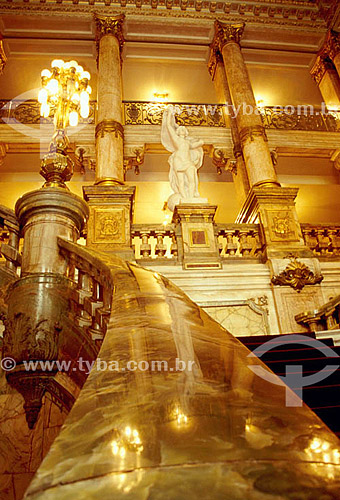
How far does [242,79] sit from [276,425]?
34.0 ft

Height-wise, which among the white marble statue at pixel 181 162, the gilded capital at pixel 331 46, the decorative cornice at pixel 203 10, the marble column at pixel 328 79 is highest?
the decorative cornice at pixel 203 10

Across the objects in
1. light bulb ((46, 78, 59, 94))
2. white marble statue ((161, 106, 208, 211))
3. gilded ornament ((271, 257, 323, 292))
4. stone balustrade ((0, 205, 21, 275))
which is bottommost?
stone balustrade ((0, 205, 21, 275))

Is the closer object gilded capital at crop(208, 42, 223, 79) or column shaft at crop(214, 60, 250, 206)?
column shaft at crop(214, 60, 250, 206)

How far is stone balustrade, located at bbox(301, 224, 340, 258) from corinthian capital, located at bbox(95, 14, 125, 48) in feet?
23.7

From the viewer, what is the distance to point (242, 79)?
10078 mm

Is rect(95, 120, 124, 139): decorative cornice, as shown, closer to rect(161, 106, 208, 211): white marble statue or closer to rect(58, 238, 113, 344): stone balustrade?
rect(161, 106, 208, 211): white marble statue

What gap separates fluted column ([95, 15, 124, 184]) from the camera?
8.17m

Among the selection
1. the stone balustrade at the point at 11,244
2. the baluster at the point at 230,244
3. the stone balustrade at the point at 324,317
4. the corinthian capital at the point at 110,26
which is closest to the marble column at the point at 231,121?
the baluster at the point at 230,244

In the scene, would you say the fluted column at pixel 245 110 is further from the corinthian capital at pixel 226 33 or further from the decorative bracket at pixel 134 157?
the decorative bracket at pixel 134 157

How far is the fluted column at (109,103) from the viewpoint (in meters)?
8.17

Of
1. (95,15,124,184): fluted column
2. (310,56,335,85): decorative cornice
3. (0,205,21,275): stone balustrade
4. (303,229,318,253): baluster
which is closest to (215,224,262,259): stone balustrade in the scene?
(303,229,318,253): baluster

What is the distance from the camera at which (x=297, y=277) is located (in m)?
6.30

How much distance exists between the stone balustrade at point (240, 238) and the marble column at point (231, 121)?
7.33ft

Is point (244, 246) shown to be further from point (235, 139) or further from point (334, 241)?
point (235, 139)
